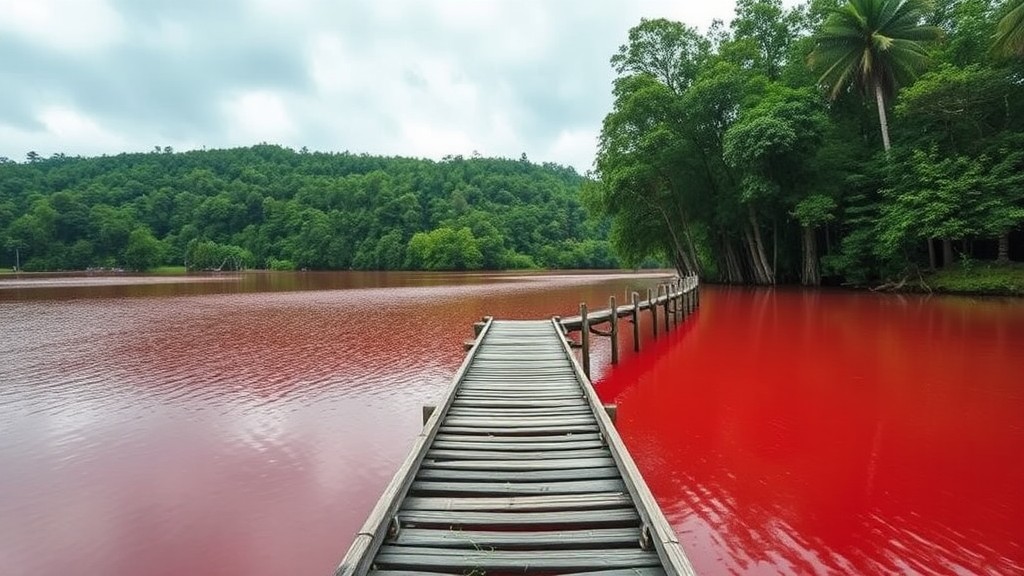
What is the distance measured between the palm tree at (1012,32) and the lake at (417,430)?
10918 millimetres

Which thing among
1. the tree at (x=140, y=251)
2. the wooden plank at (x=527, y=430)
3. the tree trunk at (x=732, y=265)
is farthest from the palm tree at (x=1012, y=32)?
the tree at (x=140, y=251)

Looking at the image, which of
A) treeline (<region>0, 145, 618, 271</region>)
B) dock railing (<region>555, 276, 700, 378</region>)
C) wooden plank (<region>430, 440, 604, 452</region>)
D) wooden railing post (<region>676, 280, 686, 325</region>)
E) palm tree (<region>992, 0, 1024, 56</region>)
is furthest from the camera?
treeline (<region>0, 145, 618, 271</region>)

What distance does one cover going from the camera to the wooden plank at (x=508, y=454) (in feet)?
16.2

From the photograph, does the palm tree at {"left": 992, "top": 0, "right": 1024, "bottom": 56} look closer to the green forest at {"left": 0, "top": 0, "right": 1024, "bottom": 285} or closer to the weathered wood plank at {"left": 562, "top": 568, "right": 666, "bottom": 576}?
the green forest at {"left": 0, "top": 0, "right": 1024, "bottom": 285}

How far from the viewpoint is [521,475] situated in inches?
181

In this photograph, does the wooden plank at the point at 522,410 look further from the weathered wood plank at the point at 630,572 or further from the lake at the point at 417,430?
the weathered wood plank at the point at 630,572

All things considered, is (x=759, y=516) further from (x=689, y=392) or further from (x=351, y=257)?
(x=351, y=257)

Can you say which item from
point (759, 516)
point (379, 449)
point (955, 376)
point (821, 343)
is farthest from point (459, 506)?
point (821, 343)

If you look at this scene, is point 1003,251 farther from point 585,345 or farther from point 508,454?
point 508,454

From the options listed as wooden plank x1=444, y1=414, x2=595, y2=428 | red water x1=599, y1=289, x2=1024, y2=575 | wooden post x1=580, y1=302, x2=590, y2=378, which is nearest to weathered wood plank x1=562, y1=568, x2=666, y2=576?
red water x1=599, y1=289, x2=1024, y2=575

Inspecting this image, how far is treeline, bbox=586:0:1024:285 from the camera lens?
22156mm

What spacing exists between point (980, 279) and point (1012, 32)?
939 centimetres

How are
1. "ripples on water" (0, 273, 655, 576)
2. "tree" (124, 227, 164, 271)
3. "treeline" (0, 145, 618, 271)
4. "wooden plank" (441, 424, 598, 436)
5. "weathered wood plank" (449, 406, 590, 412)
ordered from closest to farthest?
"ripples on water" (0, 273, 655, 576), "wooden plank" (441, 424, 598, 436), "weathered wood plank" (449, 406, 590, 412), "tree" (124, 227, 164, 271), "treeline" (0, 145, 618, 271)

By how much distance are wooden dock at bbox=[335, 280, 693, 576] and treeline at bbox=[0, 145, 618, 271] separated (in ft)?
275
